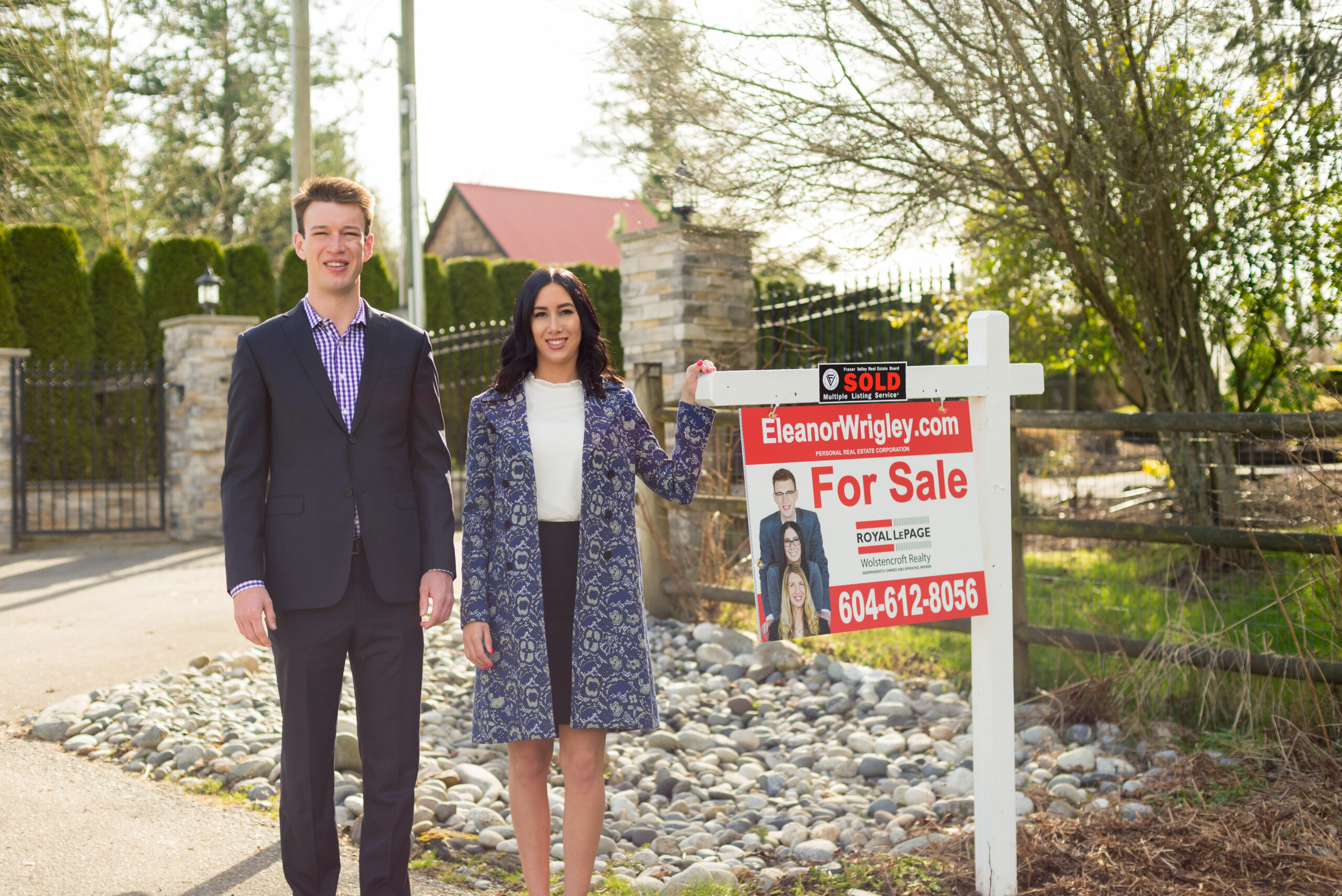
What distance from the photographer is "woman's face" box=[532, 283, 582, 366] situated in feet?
8.79

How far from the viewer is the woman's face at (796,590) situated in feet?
8.67

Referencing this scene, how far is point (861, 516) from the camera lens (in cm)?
273

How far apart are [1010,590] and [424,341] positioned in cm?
167

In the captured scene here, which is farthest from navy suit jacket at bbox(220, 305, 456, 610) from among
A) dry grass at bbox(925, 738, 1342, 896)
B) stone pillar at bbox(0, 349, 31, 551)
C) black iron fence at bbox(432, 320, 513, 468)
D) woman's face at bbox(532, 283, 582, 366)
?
stone pillar at bbox(0, 349, 31, 551)

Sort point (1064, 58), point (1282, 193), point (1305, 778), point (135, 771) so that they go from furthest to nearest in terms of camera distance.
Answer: point (1282, 193) → point (1064, 58) → point (135, 771) → point (1305, 778)

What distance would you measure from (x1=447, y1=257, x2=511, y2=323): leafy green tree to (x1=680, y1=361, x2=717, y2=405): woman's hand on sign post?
14.6 m

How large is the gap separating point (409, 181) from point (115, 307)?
14.3ft

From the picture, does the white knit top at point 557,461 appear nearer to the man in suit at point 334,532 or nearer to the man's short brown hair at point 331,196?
the man in suit at point 334,532

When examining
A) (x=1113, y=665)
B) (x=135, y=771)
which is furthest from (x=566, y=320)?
(x=1113, y=665)

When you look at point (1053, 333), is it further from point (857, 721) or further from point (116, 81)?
point (116, 81)

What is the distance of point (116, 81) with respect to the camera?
17875 millimetres

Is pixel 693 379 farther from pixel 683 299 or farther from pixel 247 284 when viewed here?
pixel 247 284

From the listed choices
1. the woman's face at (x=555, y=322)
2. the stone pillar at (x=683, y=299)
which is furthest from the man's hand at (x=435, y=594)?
the stone pillar at (x=683, y=299)

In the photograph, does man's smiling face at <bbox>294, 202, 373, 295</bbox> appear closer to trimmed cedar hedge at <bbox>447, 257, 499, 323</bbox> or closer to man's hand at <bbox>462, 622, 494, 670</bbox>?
man's hand at <bbox>462, 622, 494, 670</bbox>
